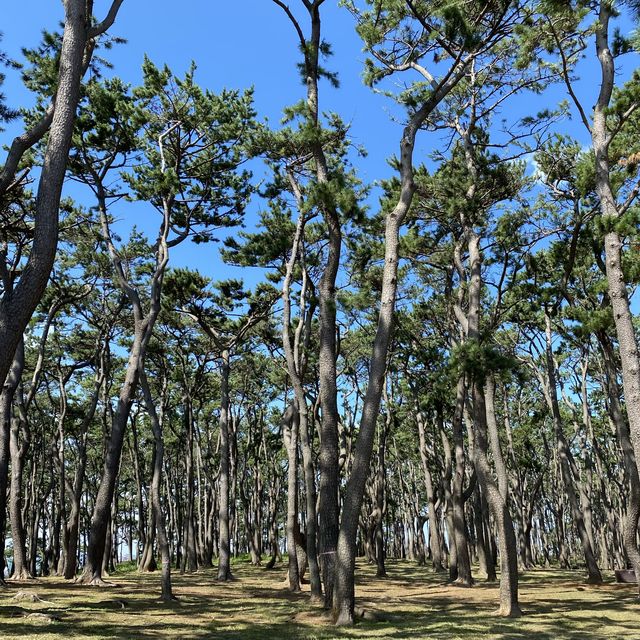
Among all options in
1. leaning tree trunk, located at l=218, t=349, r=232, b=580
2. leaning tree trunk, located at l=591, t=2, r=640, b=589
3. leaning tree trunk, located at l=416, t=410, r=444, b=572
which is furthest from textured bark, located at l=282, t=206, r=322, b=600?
leaning tree trunk, located at l=416, t=410, r=444, b=572

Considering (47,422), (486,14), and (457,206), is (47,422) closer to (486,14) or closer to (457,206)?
(457,206)

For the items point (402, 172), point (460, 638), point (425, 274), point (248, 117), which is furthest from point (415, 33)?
point (460, 638)

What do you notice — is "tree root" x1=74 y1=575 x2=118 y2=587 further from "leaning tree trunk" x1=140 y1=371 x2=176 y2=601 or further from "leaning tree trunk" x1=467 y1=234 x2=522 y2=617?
"leaning tree trunk" x1=467 y1=234 x2=522 y2=617

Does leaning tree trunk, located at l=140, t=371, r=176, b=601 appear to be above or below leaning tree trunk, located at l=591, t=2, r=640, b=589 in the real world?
below

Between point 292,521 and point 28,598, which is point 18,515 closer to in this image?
point 28,598

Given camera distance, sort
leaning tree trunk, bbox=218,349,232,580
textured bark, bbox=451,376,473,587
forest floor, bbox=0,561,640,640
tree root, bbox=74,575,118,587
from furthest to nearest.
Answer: leaning tree trunk, bbox=218,349,232,580 → textured bark, bbox=451,376,473,587 → tree root, bbox=74,575,118,587 → forest floor, bbox=0,561,640,640

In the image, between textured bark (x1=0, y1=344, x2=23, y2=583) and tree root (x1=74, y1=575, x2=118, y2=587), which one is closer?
textured bark (x1=0, y1=344, x2=23, y2=583)

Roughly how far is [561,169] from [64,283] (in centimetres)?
1535

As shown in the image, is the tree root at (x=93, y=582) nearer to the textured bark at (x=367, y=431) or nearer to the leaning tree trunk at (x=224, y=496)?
the leaning tree trunk at (x=224, y=496)

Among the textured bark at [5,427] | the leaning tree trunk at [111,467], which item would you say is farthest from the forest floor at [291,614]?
the textured bark at [5,427]

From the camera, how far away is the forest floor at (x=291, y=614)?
27.4ft

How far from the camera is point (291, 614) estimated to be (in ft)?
34.9

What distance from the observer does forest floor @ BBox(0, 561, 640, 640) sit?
8.34 m

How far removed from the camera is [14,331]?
6.11 metres
